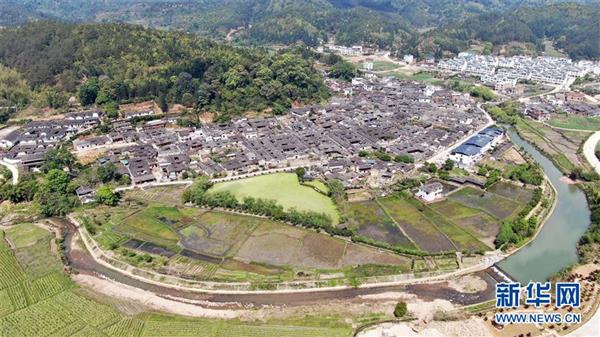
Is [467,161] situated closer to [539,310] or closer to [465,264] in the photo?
[465,264]

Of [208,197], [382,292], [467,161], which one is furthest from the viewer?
[467,161]

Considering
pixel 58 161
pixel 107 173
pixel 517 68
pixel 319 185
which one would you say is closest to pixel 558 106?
pixel 517 68

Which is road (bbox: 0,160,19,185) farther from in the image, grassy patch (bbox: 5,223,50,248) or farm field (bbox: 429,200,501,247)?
farm field (bbox: 429,200,501,247)

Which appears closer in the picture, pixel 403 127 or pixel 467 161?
pixel 467 161

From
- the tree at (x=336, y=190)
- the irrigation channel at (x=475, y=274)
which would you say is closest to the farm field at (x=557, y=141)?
the irrigation channel at (x=475, y=274)

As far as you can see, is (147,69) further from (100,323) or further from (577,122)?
(577,122)

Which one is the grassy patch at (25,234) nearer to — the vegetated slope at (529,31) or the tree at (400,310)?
the tree at (400,310)

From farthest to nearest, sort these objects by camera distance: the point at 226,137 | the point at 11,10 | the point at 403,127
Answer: the point at 11,10 < the point at 403,127 < the point at 226,137

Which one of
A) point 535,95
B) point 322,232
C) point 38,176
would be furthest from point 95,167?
point 535,95
